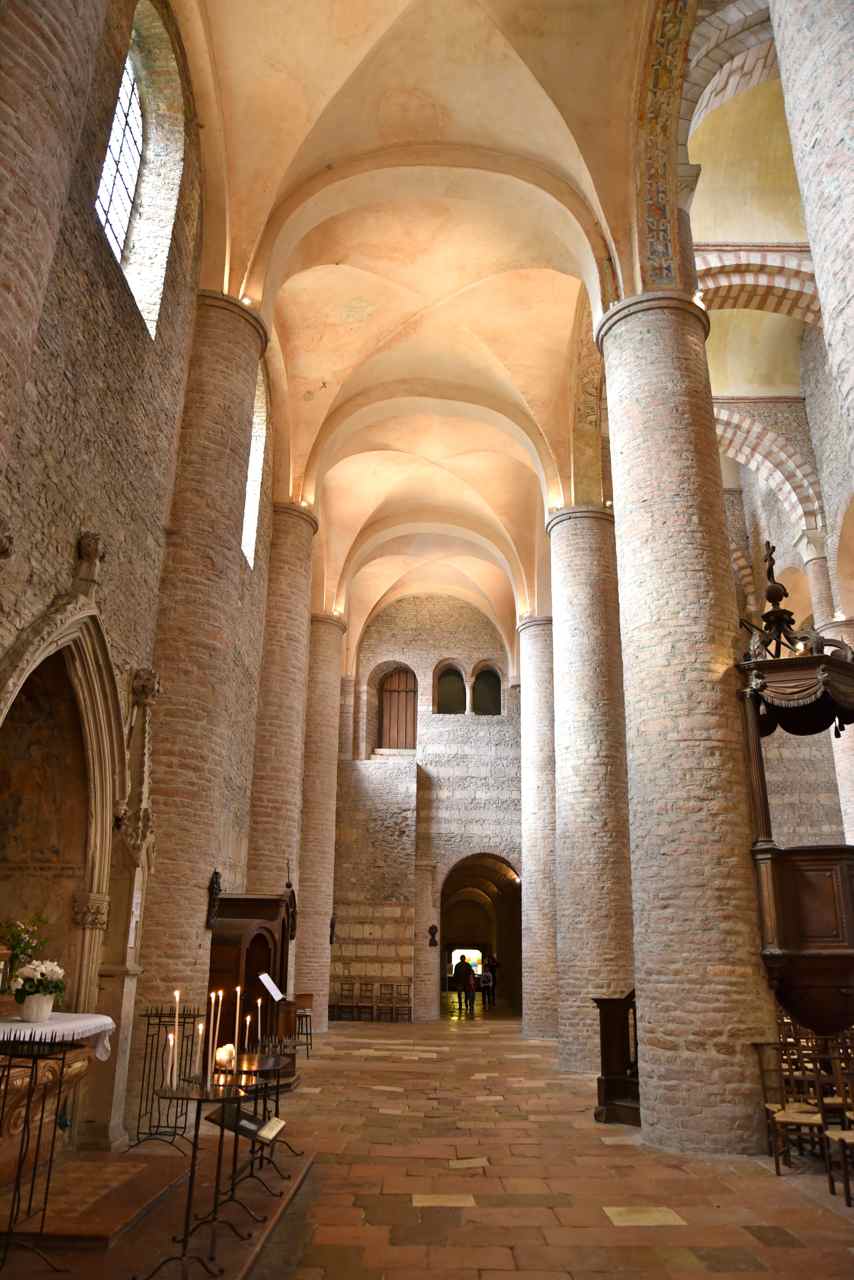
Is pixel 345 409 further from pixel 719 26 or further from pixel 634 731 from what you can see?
pixel 634 731

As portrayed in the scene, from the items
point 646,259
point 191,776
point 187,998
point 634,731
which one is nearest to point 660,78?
point 646,259

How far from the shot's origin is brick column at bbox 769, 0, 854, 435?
5.20 meters

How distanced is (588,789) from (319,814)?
669cm

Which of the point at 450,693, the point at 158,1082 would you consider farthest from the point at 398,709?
the point at 158,1082

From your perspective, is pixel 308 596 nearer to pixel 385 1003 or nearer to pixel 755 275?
pixel 755 275

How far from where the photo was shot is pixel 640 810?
855 cm

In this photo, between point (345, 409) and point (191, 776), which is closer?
point (191, 776)

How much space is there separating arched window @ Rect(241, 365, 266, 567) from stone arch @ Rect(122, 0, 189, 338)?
4.30m

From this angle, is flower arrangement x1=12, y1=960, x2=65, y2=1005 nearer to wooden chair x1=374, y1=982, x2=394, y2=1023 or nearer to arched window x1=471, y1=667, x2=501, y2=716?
wooden chair x1=374, y1=982, x2=394, y2=1023

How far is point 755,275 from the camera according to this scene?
45.4ft

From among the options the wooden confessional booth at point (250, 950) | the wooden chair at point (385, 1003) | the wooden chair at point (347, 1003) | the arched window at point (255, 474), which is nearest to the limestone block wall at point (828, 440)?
the arched window at point (255, 474)

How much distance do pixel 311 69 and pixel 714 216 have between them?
22.6ft

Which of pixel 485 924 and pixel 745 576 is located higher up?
pixel 745 576

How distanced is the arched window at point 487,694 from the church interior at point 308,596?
20.1 feet
